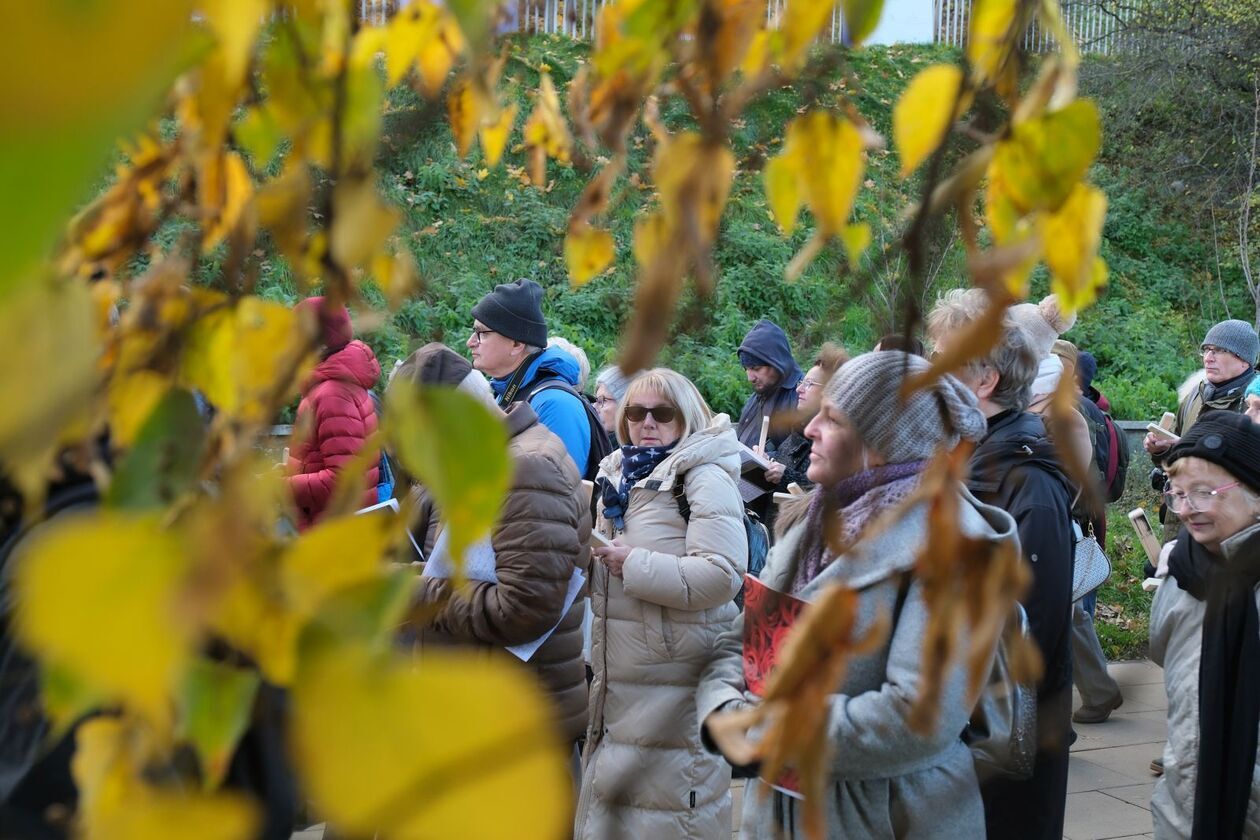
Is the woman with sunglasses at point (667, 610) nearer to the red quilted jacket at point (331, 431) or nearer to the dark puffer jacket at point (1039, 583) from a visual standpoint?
the dark puffer jacket at point (1039, 583)

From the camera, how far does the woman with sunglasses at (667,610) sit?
11.5 feet

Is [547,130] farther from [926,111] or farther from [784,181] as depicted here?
[926,111]

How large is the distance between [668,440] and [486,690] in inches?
137

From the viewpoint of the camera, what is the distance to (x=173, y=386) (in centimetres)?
69

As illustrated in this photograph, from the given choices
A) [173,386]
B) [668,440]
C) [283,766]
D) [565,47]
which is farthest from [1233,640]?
[565,47]

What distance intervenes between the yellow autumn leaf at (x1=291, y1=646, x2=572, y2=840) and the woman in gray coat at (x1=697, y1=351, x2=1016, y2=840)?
69.7 inches

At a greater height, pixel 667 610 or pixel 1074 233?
pixel 1074 233

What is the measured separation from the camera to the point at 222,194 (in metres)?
0.80

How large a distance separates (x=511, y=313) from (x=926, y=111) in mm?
3887

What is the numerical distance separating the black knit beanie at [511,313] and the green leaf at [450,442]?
13.5 feet

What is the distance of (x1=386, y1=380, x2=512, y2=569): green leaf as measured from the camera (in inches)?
21.2

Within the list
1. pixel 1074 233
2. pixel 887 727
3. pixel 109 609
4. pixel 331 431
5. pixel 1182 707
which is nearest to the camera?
pixel 109 609

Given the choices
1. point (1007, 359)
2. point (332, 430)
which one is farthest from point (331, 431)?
point (1007, 359)

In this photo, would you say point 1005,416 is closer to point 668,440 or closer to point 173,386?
point 668,440
